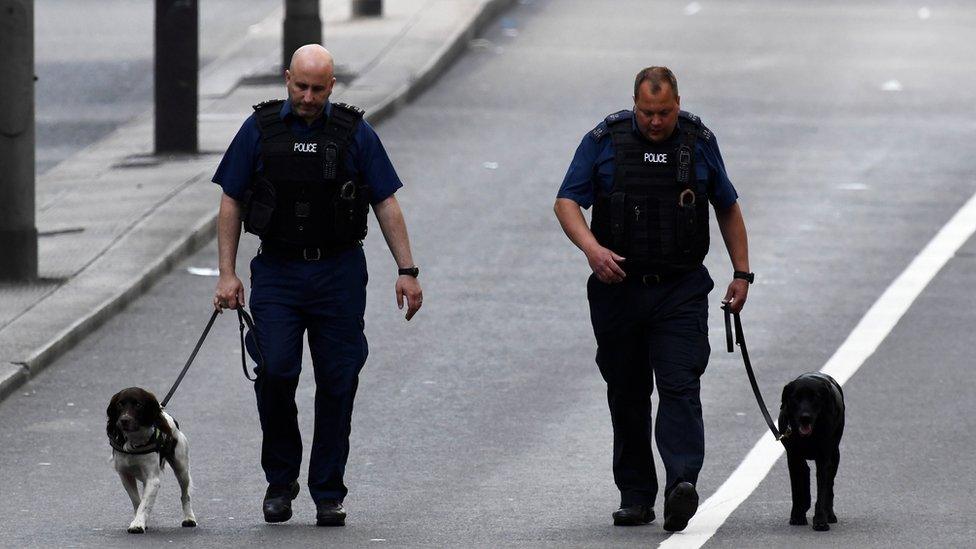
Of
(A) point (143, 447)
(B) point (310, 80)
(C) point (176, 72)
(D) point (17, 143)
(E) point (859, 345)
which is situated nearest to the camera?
(A) point (143, 447)

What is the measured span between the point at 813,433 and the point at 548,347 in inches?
168

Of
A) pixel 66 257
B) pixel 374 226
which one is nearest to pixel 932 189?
pixel 374 226

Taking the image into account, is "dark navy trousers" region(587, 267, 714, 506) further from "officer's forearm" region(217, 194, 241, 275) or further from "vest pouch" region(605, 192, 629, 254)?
Result: "officer's forearm" region(217, 194, 241, 275)

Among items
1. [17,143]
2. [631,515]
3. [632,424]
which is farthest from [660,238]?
[17,143]

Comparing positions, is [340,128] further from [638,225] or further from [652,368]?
[652,368]

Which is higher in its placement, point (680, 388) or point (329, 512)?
point (680, 388)

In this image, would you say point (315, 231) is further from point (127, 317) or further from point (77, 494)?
point (127, 317)

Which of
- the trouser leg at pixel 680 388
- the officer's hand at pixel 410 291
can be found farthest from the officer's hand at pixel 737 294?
the officer's hand at pixel 410 291

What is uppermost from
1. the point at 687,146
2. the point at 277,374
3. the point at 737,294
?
the point at 687,146

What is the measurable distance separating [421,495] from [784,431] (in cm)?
175

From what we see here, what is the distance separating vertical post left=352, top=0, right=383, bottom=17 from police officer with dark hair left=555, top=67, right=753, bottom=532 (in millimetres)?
16381

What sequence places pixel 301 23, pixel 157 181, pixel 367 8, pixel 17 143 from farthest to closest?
1. pixel 367 8
2. pixel 301 23
3. pixel 157 181
4. pixel 17 143

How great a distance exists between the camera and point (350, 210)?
8492mm

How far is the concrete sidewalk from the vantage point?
1277 cm
